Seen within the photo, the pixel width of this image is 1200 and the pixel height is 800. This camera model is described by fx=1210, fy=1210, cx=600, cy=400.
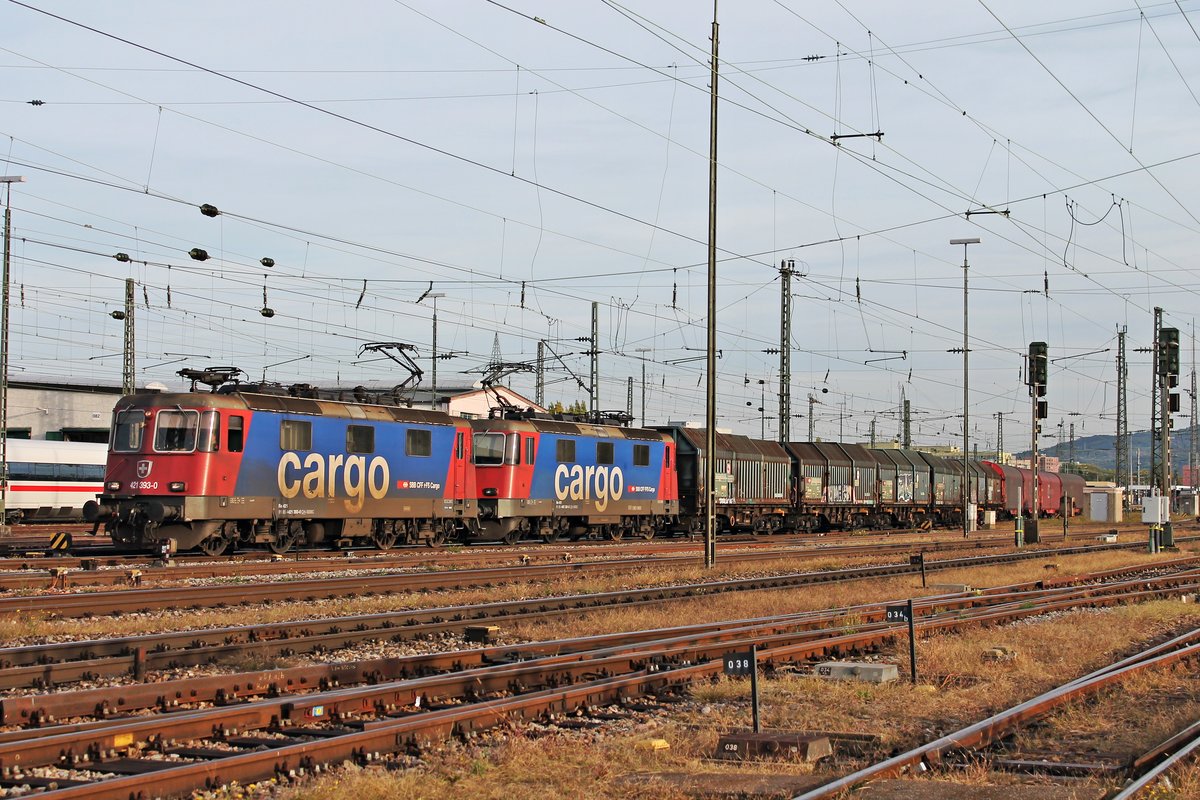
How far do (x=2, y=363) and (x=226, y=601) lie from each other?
21983 mm

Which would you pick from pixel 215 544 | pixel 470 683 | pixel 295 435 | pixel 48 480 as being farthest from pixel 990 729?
pixel 48 480

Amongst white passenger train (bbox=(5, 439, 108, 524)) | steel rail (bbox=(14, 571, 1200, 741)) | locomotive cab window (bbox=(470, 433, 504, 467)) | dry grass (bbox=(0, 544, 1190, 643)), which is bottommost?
dry grass (bbox=(0, 544, 1190, 643))

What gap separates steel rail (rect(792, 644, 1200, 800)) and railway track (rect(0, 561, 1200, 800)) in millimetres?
3189

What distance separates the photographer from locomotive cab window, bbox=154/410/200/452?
1027 inches

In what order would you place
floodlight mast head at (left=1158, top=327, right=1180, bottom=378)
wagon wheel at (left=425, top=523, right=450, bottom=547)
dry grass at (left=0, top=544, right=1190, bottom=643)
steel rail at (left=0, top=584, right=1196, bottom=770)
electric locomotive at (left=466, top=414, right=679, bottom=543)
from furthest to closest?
floodlight mast head at (left=1158, top=327, right=1180, bottom=378), electric locomotive at (left=466, top=414, right=679, bottom=543), wagon wheel at (left=425, top=523, right=450, bottom=547), dry grass at (left=0, top=544, right=1190, bottom=643), steel rail at (left=0, top=584, right=1196, bottom=770)

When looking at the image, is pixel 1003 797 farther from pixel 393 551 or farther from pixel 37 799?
pixel 393 551

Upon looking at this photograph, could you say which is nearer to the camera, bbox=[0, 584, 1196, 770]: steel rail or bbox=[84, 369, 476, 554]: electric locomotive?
bbox=[0, 584, 1196, 770]: steel rail

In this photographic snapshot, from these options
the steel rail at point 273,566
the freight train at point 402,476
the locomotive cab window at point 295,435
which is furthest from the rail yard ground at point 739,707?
the locomotive cab window at point 295,435

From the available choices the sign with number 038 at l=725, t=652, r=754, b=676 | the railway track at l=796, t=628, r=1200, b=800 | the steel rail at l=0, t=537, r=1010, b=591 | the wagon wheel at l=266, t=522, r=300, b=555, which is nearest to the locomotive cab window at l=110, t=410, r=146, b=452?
the steel rail at l=0, t=537, r=1010, b=591

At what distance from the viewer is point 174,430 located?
2617 cm

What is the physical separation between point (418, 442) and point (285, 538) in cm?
469

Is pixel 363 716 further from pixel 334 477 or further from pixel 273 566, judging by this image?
pixel 334 477

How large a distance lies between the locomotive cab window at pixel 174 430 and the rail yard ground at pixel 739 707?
327 inches

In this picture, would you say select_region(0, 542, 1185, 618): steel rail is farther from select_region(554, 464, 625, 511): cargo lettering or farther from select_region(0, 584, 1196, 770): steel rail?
select_region(554, 464, 625, 511): cargo lettering
